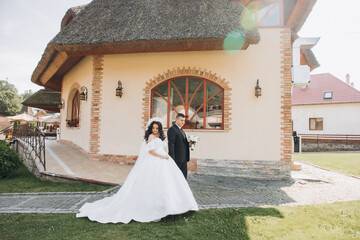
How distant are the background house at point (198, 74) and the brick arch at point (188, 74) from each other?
31mm

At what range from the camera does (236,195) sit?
179 inches

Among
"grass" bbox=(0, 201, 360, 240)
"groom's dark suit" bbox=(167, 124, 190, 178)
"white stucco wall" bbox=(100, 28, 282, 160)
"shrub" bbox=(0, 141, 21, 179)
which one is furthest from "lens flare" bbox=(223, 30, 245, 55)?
"shrub" bbox=(0, 141, 21, 179)

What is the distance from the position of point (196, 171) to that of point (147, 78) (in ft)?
11.1

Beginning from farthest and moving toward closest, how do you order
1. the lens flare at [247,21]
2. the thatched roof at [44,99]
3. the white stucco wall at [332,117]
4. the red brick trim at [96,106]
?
the white stucco wall at [332,117], the thatched roof at [44,99], the red brick trim at [96,106], the lens flare at [247,21]

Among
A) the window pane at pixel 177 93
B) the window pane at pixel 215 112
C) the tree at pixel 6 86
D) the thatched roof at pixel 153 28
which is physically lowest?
the window pane at pixel 215 112

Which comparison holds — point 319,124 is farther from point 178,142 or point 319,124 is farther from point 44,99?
point 44,99

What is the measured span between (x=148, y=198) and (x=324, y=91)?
85.1 feet

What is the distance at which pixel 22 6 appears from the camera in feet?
30.0

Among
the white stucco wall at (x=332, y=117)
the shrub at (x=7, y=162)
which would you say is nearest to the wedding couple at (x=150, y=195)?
the shrub at (x=7, y=162)

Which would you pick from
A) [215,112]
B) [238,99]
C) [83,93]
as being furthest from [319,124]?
[83,93]

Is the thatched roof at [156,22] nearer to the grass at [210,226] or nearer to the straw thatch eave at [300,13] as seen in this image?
the straw thatch eave at [300,13]

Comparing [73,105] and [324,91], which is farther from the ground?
[324,91]

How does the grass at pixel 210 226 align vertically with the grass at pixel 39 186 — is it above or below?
above

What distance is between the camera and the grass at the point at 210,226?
2.67m
